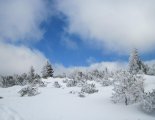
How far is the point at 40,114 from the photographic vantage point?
684 inches

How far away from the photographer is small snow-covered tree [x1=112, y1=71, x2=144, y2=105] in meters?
21.2

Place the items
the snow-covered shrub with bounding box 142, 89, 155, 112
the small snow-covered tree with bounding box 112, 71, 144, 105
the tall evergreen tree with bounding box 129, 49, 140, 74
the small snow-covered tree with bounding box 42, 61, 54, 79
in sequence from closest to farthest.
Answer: the snow-covered shrub with bounding box 142, 89, 155, 112 < the small snow-covered tree with bounding box 112, 71, 144, 105 < the tall evergreen tree with bounding box 129, 49, 140, 74 < the small snow-covered tree with bounding box 42, 61, 54, 79

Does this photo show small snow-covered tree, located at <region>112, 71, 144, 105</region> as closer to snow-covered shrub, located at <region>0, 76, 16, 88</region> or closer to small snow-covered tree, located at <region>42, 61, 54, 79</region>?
snow-covered shrub, located at <region>0, 76, 16, 88</region>

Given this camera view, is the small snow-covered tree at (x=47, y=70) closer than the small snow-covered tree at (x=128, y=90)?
No

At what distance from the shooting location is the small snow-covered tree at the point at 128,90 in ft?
69.6

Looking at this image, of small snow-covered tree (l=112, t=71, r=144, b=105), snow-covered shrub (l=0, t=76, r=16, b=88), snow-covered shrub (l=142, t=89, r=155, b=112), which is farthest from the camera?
snow-covered shrub (l=0, t=76, r=16, b=88)

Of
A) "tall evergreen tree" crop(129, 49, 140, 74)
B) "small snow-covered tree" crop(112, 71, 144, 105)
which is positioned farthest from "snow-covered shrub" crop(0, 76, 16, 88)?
"small snow-covered tree" crop(112, 71, 144, 105)

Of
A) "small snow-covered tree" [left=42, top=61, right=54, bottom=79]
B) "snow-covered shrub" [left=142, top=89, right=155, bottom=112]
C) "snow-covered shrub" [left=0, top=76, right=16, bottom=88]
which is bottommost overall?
"snow-covered shrub" [left=142, top=89, right=155, bottom=112]

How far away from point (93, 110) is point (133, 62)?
4838cm

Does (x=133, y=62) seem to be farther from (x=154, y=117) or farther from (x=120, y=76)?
(x=154, y=117)

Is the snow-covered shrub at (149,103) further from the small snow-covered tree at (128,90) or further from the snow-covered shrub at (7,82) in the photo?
the snow-covered shrub at (7,82)

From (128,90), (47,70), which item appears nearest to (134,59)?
(47,70)

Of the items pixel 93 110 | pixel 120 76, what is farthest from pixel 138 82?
pixel 93 110

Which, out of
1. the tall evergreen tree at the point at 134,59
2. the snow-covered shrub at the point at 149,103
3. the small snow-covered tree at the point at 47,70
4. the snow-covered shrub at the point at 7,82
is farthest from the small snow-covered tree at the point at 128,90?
the small snow-covered tree at the point at 47,70
